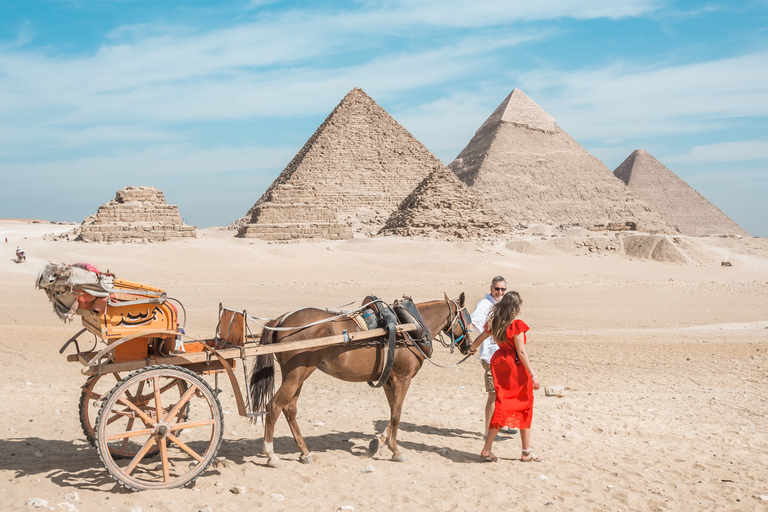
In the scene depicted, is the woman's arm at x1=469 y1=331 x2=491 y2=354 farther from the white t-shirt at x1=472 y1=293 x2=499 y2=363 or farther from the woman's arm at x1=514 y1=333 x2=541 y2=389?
the white t-shirt at x1=472 y1=293 x2=499 y2=363

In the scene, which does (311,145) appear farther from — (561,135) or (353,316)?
(353,316)

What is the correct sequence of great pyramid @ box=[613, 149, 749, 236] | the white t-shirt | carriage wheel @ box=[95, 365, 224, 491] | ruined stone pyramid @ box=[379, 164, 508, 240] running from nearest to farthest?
carriage wheel @ box=[95, 365, 224, 491]
the white t-shirt
ruined stone pyramid @ box=[379, 164, 508, 240]
great pyramid @ box=[613, 149, 749, 236]

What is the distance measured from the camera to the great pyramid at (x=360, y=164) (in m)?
70.6

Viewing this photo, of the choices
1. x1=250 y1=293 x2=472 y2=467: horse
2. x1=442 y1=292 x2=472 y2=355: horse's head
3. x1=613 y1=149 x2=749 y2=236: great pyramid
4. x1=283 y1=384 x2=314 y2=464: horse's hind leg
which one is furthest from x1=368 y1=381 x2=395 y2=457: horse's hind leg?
x1=613 y1=149 x2=749 y2=236: great pyramid

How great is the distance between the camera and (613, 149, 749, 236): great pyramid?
376 ft

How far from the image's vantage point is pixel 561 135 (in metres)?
113

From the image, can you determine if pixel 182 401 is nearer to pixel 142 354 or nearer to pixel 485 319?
pixel 142 354

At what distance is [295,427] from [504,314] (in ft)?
5.45

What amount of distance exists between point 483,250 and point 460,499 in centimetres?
3034

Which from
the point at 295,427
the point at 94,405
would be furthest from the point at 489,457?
the point at 94,405

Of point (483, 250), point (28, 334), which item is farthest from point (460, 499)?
point (483, 250)

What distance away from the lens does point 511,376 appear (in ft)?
15.7

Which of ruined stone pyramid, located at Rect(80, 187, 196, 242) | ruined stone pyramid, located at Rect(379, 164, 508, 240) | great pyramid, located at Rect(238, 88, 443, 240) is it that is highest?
great pyramid, located at Rect(238, 88, 443, 240)

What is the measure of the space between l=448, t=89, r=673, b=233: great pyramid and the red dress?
8604 centimetres
